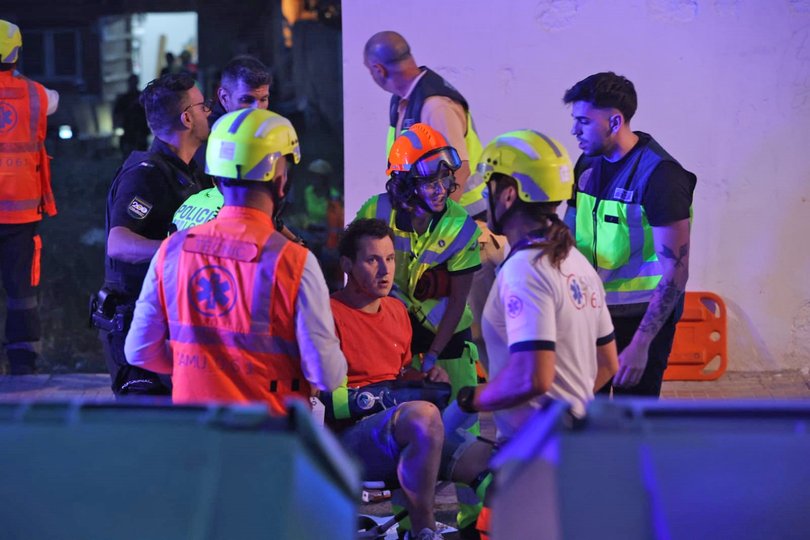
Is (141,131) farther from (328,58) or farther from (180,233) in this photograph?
(180,233)

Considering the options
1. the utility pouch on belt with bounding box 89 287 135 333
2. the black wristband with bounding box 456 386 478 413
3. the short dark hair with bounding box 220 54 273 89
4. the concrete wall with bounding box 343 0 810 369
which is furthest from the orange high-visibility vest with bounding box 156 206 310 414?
the concrete wall with bounding box 343 0 810 369

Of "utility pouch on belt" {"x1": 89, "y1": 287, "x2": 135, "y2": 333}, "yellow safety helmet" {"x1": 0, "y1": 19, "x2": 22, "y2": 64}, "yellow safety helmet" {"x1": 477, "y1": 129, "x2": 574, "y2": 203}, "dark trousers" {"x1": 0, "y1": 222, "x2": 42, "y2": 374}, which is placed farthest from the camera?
"dark trousers" {"x1": 0, "y1": 222, "x2": 42, "y2": 374}

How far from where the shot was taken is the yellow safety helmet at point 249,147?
388 cm

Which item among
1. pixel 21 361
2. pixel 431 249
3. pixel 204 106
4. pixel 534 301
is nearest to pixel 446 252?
pixel 431 249

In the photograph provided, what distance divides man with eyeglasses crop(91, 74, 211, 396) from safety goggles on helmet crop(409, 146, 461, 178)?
100 cm

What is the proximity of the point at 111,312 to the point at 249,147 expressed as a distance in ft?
5.77

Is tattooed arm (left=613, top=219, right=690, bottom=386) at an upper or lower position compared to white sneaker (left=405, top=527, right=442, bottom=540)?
A: upper

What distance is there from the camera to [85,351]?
8.72 meters

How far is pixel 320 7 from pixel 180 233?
4.63 meters

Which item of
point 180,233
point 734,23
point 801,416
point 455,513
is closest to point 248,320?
point 180,233

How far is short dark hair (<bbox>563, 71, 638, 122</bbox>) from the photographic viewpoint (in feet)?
18.1

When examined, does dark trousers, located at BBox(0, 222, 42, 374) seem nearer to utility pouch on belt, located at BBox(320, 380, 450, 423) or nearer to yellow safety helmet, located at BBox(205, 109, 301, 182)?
utility pouch on belt, located at BBox(320, 380, 450, 423)

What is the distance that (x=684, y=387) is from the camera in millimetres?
8242

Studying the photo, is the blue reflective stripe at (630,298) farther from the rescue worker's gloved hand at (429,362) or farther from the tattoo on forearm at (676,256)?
the rescue worker's gloved hand at (429,362)
